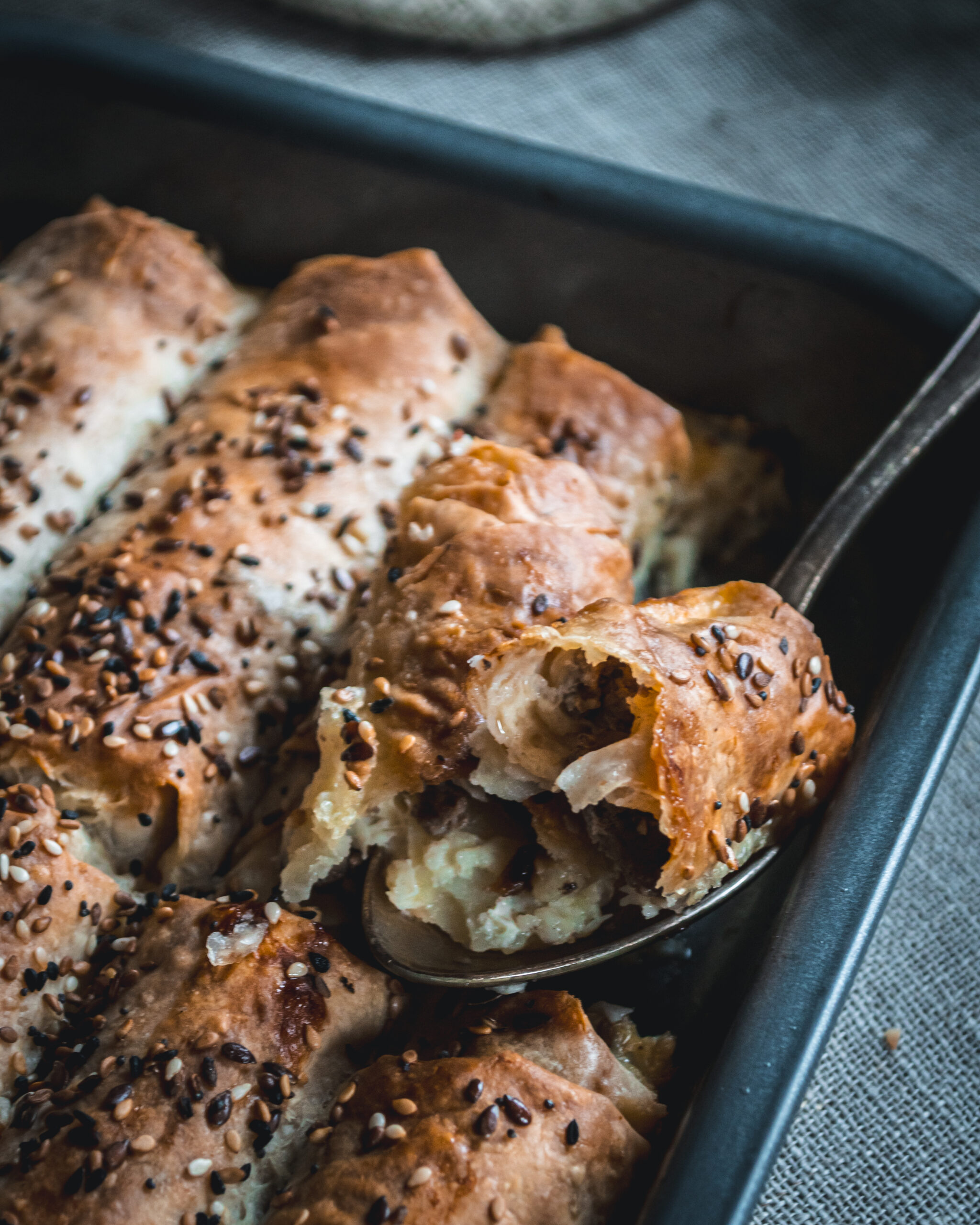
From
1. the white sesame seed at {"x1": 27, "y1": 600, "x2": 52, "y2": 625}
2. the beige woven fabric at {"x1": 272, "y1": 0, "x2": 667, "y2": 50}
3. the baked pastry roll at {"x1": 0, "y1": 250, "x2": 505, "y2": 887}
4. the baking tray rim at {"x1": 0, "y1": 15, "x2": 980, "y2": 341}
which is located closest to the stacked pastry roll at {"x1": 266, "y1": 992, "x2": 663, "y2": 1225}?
the baked pastry roll at {"x1": 0, "y1": 250, "x2": 505, "y2": 887}

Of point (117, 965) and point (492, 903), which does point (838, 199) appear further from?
point (117, 965)

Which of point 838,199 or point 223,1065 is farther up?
point 838,199

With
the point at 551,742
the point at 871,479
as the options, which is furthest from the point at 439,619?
the point at 871,479

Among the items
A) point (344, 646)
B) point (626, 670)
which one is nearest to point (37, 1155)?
point (344, 646)

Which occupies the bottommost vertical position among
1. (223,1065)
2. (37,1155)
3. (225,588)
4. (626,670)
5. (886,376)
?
(37,1155)

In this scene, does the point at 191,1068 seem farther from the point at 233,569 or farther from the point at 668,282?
the point at 668,282

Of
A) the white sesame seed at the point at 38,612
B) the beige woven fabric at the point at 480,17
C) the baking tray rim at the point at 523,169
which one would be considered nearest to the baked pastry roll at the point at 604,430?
the baking tray rim at the point at 523,169

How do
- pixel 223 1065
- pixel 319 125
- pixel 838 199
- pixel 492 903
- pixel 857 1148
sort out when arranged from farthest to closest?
pixel 838 199 → pixel 319 125 → pixel 857 1148 → pixel 492 903 → pixel 223 1065
